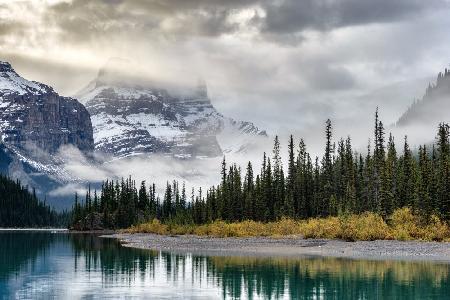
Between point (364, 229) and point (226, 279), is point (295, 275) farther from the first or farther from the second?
point (364, 229)

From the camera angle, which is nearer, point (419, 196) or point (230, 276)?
point (230, 276)

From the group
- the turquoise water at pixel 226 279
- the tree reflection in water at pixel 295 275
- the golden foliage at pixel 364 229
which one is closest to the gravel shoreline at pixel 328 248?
the golden foliage at pixel 364 229

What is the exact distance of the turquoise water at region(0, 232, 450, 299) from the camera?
4684 cm

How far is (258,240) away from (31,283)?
178 ft

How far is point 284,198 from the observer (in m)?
148

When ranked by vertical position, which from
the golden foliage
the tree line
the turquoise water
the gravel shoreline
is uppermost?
the tree line

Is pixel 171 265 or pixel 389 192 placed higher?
pixel 389 192

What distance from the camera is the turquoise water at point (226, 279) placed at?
154 ft

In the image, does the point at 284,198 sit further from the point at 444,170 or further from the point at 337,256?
the point at 337,256

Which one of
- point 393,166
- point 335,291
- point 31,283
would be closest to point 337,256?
point 335,291

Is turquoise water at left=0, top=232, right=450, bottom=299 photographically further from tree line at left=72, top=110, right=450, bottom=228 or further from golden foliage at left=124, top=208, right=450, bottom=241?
tree line at left=72, top=110, right=450, bottom=228

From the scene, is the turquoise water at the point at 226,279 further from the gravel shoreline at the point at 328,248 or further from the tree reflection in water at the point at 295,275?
the gravel shoreline at the point at 328,248

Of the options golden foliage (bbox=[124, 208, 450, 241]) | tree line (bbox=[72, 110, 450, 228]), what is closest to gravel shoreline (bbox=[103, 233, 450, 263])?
golden foliage (bbox=[124, 208, 450, 241])

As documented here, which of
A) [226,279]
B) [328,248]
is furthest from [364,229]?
[226,279]
